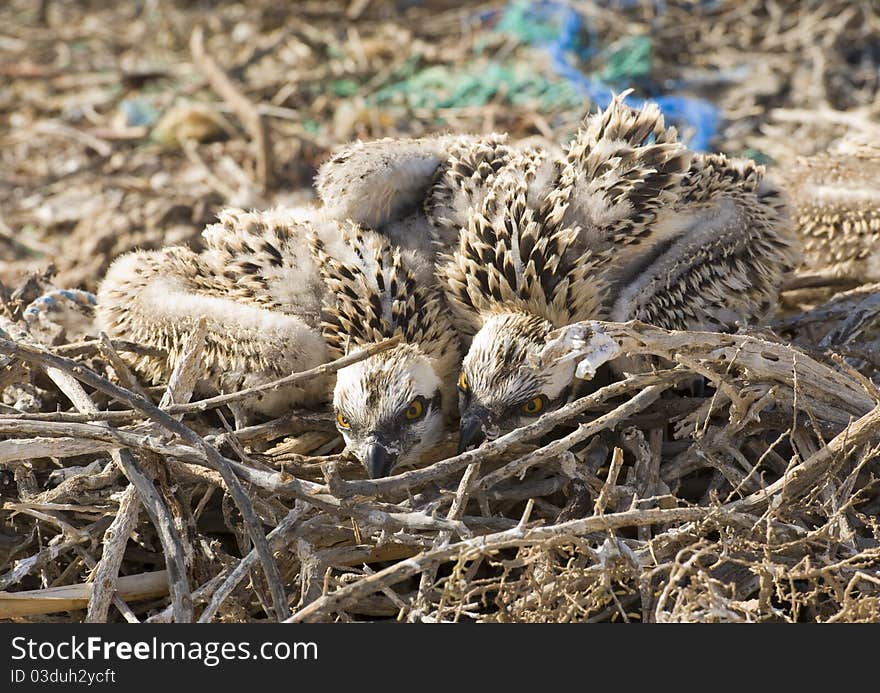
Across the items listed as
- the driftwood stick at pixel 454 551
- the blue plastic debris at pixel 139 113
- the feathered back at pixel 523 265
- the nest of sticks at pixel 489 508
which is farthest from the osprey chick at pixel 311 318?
the blue plastic debris at pixel 139 113

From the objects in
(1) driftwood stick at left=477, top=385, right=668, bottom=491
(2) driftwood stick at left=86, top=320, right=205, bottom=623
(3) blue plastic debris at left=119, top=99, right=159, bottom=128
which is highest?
(3) blue plastic debris at left=119, top=99, right=159, bottom=128

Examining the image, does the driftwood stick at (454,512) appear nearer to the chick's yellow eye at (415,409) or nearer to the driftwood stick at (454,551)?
the driftwood stick at (454,551)

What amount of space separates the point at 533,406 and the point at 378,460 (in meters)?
0.59

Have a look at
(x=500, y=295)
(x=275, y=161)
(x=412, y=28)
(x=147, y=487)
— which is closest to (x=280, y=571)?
(x=147, y=487)

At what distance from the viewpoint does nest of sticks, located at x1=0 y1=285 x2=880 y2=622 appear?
10.3ft

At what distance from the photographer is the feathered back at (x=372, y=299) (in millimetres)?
4031

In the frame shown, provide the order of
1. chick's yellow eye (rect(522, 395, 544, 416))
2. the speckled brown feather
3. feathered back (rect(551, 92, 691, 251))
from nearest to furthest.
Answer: chick's yellow eye (rect(522, 395, 544, 416)), feathered back (rect(551, 92, 691, 251)), the speckled brown feather

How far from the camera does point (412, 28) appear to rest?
28.7 ft

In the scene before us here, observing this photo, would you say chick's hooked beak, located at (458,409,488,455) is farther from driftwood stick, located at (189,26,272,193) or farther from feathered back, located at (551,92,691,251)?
driftwood stick, located at (189,26,272,193)

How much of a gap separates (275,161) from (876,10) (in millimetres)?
4417

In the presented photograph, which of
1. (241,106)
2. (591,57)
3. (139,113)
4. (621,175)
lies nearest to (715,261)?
(621,175)

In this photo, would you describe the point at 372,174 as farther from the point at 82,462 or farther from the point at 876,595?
the point at 876,595

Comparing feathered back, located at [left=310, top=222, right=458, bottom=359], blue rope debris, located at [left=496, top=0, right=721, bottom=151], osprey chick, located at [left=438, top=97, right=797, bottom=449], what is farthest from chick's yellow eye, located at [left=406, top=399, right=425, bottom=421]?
blue rope debris, located at [left=496, top=0, right=721, bottom=151]

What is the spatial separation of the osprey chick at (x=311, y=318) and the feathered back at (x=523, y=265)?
255 millimetres
